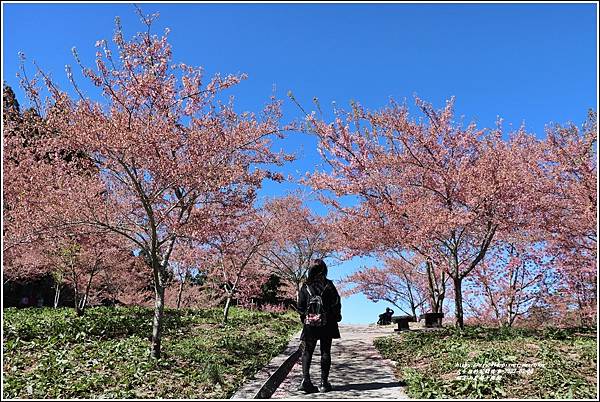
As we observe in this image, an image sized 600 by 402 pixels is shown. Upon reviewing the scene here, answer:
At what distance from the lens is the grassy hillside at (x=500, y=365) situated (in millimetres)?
6082

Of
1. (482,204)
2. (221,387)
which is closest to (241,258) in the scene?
(482,204)

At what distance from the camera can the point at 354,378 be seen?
7.62 metres

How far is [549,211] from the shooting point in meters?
10.1

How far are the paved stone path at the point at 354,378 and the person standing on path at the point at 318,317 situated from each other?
0.89ft

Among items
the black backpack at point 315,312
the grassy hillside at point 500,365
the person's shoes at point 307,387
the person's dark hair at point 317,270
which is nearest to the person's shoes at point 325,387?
the person's shoes at point 307,387

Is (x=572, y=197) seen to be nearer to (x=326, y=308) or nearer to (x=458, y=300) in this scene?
(x=458, y=300)

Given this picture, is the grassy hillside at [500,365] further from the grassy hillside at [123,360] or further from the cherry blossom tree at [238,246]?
the cherry blossom tree at [238,246]

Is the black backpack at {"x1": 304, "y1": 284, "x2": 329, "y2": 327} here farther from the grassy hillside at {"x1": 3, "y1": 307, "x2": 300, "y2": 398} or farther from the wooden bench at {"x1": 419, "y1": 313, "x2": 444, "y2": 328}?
the wooden bench at {"x1": 419, "y1": 313, "x2": 444, "y2": 328}

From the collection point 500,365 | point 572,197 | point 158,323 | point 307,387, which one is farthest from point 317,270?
point 572,197

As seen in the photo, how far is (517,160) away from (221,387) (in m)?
8.30

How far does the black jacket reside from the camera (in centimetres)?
655

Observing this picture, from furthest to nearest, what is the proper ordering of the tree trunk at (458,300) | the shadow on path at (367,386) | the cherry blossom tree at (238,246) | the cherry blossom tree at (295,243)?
the cherry blossom tree at (295,243)
the cherry blossom tree at (238,246)
the tree trunk at (458,300)
the shadow on path at (367,386)

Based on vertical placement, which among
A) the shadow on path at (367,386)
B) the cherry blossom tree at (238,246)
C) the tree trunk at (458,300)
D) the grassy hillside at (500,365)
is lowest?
the shadow on path at (367,386)

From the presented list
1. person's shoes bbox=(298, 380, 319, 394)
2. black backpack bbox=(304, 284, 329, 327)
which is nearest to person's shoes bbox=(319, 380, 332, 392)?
person's shoes bbox=(298, 380, 319, 394)
